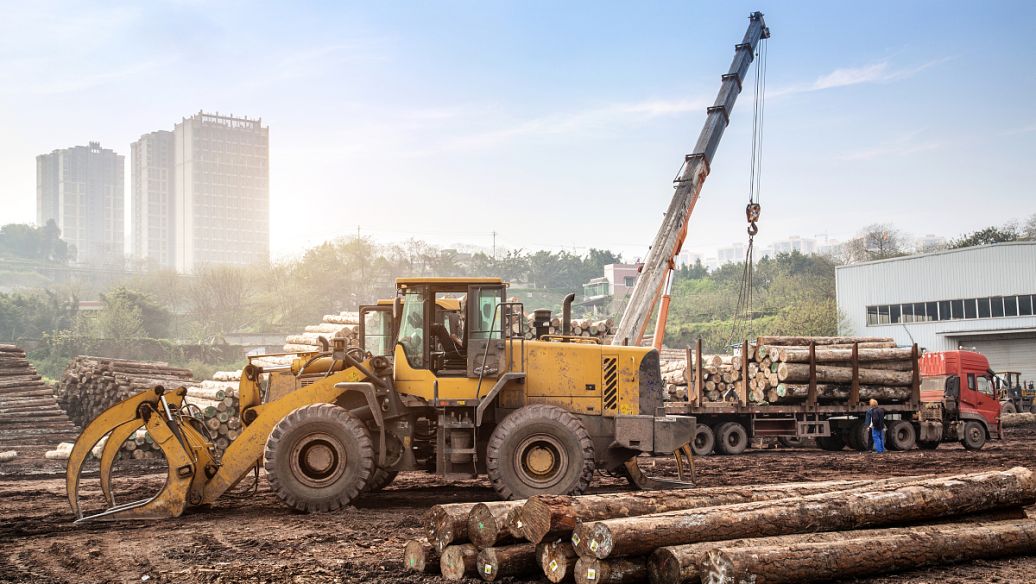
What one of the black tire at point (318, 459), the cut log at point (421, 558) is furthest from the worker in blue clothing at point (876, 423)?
the cut log at point (421, 558)

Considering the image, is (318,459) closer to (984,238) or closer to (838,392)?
(838,392)

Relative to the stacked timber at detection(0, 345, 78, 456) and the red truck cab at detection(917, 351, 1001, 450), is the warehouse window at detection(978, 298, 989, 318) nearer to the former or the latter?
the red truck cab at detection(917, 351, 1001, 450)

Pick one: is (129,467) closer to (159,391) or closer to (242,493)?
(242,493)

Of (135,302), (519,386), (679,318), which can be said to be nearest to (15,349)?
(519,386)

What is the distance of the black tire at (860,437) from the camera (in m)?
23.3

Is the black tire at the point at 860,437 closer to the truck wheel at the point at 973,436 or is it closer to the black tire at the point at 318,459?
the truck wheel at the point at 973,436

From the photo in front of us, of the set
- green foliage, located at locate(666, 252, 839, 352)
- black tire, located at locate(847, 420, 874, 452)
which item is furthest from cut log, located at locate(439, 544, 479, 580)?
green foliage, located at locate(666, 252, 839, 352)

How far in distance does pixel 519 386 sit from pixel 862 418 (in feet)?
47.1

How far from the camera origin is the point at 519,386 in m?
12.2

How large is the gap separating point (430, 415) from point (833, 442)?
15.6 m

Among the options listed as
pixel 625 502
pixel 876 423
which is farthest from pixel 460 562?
pixel 876 423

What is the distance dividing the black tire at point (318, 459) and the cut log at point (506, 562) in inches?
154

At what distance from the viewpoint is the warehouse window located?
46094 mm

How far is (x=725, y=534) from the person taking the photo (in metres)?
7.86
